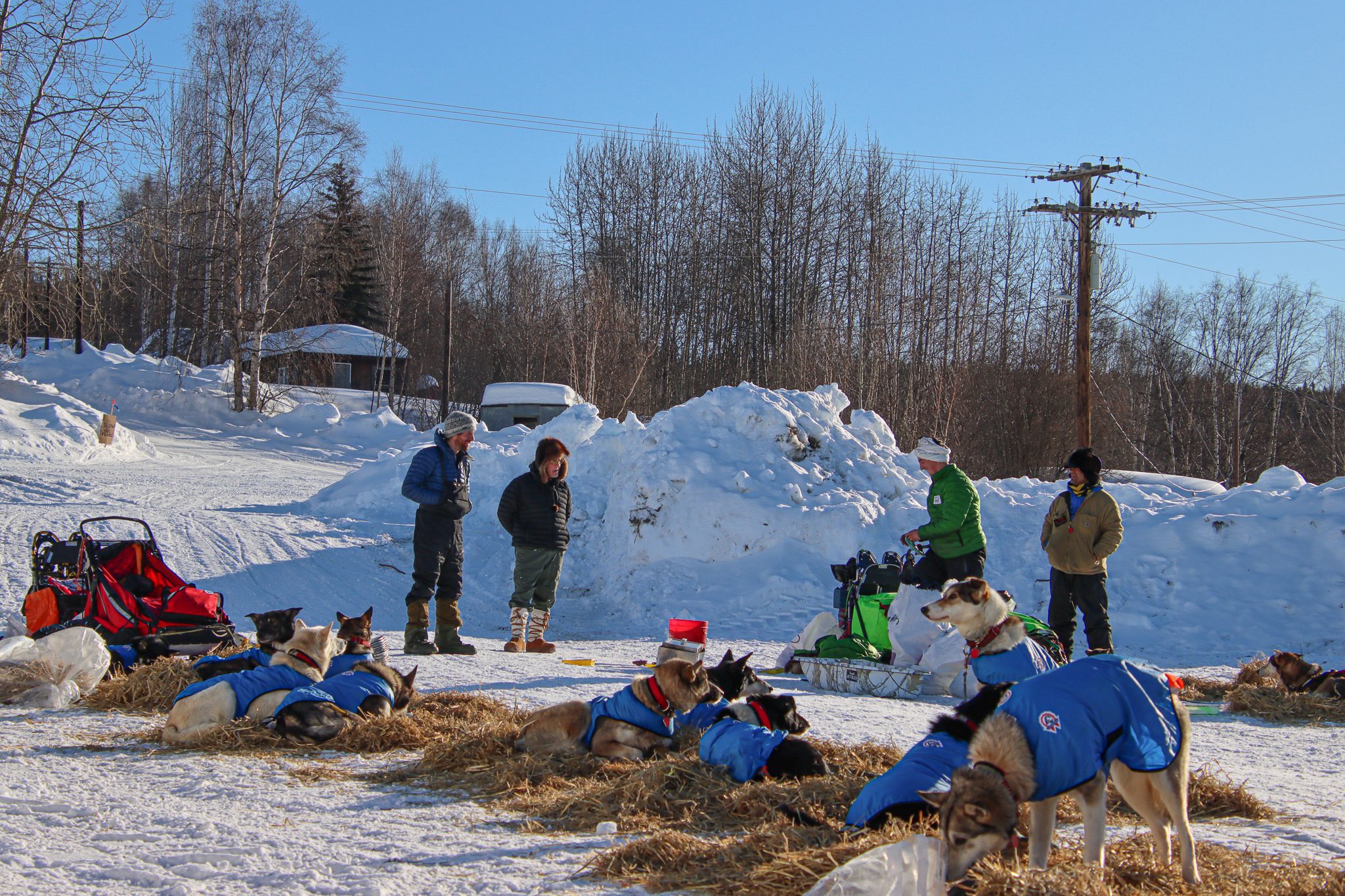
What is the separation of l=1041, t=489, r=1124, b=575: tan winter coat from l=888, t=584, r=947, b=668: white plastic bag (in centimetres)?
119

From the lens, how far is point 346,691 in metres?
5.17

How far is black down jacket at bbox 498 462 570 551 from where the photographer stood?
27.2 ft

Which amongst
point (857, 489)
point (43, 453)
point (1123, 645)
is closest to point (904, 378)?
point (857, 489)

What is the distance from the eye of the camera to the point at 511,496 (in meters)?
8.31

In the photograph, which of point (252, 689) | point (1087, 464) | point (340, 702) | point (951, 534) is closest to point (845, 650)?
point (951, 534)

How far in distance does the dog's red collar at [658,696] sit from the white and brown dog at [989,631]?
5.03 ft

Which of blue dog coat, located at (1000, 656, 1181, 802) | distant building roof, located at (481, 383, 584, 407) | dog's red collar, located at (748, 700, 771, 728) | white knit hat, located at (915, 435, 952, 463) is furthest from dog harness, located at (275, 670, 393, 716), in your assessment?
distant building roof, located at (481, 383, 584, 407)

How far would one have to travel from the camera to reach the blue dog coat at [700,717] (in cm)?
494

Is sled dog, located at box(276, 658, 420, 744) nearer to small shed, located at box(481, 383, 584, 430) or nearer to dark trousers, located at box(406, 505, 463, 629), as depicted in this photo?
dark trousers, located at box(406, 505, 463, 629)

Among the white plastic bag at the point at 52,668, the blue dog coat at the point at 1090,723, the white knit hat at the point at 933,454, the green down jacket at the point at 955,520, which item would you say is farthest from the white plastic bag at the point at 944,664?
the white plastic bag at the point at 52,668

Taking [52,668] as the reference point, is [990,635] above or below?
above

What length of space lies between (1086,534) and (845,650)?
2.11 m

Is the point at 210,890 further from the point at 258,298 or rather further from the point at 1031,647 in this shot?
the point at 258,298

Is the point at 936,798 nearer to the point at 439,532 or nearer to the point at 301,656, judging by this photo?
the point at 301,656
